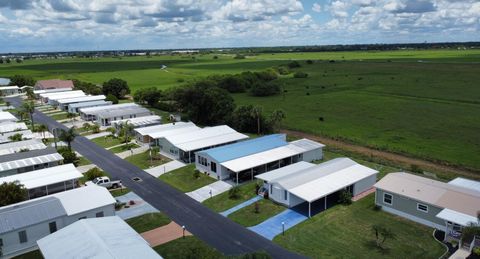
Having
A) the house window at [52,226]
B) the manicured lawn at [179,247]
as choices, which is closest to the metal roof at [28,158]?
the house window at [52,226]

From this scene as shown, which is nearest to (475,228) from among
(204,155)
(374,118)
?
(204,155)

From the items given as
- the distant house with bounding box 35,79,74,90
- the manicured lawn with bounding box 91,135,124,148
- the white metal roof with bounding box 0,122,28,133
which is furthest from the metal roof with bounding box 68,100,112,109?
the distant house with bounding box 35,79,74,90

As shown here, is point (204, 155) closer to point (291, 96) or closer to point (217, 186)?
point (217, 186)

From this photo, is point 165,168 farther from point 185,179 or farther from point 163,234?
point 163,234

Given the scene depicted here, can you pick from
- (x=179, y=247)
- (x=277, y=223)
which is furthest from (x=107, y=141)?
(x=277, y=223)

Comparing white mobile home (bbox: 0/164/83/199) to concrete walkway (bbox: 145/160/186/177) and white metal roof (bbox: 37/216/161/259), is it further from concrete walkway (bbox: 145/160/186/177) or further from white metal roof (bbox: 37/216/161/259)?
white metal roof (bbox: 37/216/161/259)
